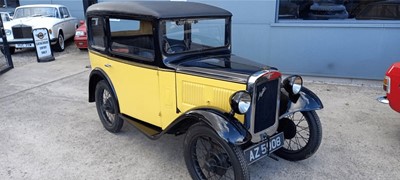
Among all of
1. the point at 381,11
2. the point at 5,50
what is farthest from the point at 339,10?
the point at 5,50

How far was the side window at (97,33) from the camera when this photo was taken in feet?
11.8

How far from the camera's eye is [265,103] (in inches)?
106

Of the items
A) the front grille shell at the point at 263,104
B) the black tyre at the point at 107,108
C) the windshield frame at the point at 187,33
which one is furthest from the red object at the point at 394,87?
the black tyre at the point at 107,108

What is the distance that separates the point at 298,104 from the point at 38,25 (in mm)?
8578

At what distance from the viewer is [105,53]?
11.9 ft

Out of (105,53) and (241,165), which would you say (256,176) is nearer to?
(241,165)

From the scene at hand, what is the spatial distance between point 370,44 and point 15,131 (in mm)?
6053

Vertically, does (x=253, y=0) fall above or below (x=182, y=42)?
above

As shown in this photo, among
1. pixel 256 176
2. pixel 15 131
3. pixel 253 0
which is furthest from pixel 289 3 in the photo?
pixel 15 131

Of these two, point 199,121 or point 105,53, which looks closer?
point 199,121

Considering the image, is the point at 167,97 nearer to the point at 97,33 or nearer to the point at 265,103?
the point at 265,103

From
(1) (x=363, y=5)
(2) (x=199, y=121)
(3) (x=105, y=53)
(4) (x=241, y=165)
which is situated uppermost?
(1) (x=363, y=5)

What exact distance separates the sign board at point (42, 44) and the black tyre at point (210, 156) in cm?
722

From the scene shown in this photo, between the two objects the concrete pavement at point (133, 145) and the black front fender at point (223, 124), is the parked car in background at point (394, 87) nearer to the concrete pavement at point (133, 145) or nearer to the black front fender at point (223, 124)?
the concrete pavement at point (133, 145)
